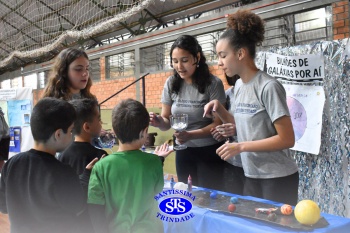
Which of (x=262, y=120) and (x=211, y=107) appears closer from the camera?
(x=262, y=120)

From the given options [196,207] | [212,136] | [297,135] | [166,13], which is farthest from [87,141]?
[166,13]

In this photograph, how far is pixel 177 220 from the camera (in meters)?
1.23

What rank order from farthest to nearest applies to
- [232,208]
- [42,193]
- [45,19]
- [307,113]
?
[45,19]
[307,113]
[232,208]
[42,193]

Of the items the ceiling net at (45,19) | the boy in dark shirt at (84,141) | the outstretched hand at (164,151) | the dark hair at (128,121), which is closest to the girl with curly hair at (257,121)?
the outstretched hand at (164,151)

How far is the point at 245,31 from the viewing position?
1425 millimetres

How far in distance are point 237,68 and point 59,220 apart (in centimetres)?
95

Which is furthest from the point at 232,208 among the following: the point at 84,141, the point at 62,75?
the point at 62,75

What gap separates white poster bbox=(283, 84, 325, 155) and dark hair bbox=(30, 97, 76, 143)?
6.38ft

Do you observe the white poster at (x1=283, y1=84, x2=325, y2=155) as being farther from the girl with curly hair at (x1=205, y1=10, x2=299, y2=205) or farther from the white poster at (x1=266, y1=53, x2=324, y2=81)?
the girl with curly hair at (x1=205, y1=10, x2=299, y2=205)

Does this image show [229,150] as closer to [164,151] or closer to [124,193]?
[164,151]

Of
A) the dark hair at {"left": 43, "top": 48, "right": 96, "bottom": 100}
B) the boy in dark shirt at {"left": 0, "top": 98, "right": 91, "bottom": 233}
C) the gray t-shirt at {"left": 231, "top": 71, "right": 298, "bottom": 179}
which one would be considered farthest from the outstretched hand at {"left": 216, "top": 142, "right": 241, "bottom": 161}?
the dark hair at {"left": 43, "top": 48, "right": 96, "bottom": 100}

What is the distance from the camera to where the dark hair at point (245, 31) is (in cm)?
141

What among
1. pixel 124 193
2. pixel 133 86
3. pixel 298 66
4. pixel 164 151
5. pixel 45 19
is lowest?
pixel 124 193

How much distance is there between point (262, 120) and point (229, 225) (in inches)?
17.9
